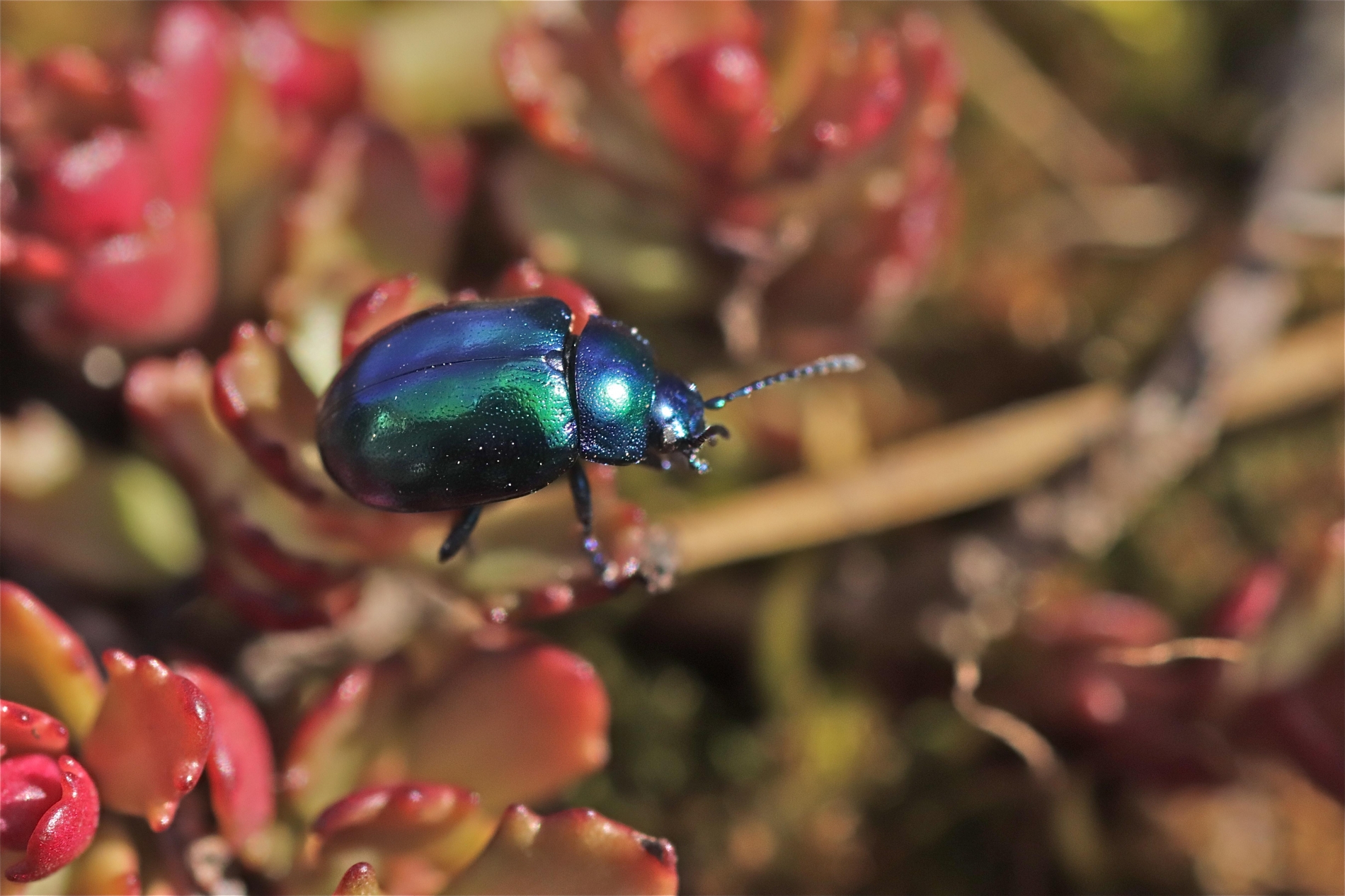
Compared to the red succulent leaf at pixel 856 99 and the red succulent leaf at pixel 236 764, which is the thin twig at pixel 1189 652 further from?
the red succulent leaf at pixel 236 764

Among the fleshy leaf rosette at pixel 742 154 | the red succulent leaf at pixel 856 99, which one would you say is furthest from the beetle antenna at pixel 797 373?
the red succulent leaf at pixel 856 99

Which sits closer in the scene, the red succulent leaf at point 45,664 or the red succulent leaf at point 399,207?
the red succulent leaf at point 45,664

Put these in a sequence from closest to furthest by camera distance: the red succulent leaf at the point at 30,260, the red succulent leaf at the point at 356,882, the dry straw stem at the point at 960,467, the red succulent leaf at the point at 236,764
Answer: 1. the red succulent leaf at the point at 356,882
2. the red succulent leaf at the point at 236,764
3. the red succulent leaf at the point at 30,260
4. the dry straw stem at the point at 960,467

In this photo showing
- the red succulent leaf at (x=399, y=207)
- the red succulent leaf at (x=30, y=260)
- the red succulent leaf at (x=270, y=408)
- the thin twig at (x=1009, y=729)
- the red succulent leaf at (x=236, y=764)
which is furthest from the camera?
the red succulent leaf at (x=399, y=207)

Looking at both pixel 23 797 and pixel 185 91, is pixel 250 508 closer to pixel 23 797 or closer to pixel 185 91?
pixel 23 797

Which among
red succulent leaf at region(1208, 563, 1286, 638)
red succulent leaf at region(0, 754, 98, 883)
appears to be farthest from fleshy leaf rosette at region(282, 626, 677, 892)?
red succulent leaf at region(1208, 563, 1286, 638)

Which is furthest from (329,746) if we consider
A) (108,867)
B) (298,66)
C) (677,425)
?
(298,66)

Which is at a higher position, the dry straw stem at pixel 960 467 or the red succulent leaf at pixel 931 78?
the red succulent leaf at pixel 931 78

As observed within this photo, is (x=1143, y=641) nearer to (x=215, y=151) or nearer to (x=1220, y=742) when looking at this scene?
(x=1220, y=742)
